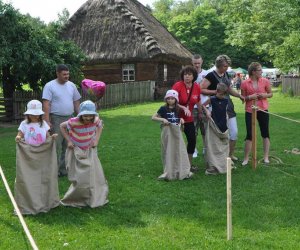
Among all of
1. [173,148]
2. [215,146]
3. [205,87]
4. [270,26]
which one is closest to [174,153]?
[173,148]

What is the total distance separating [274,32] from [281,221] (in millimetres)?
29355

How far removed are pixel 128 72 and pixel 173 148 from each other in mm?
23056

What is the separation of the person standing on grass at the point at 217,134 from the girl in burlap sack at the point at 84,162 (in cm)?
225

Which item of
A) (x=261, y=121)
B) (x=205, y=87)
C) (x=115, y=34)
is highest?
(x=115, y=34)

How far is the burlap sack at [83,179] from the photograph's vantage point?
6070 mm

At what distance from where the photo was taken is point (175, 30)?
67375 millimetres

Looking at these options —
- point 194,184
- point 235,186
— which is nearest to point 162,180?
point 194,184

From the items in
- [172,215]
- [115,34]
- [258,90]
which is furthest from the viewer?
[115,34]

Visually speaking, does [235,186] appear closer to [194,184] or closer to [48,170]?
[194,184]

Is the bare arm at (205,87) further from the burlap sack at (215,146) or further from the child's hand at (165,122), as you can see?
the child's hand at (165,122)

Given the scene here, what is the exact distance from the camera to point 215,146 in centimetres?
796

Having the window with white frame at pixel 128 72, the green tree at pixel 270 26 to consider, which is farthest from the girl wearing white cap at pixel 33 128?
the window with white frame at pixel 128 72

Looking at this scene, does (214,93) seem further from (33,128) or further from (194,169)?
(33,128)

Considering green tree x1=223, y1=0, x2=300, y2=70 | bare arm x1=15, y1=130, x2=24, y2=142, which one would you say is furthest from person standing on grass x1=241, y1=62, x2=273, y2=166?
green tree x1=223, y1=0, x2=300, y2=70
